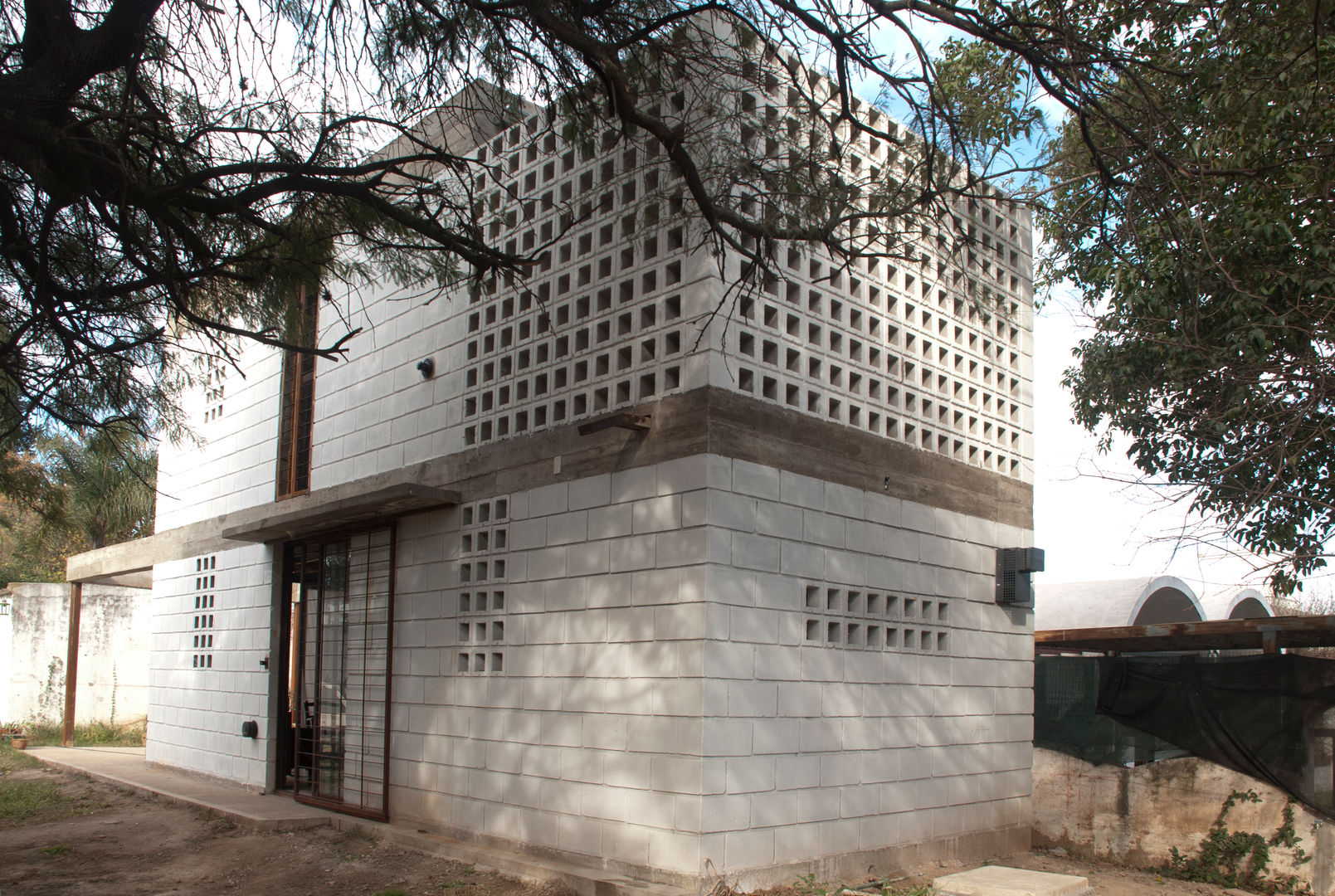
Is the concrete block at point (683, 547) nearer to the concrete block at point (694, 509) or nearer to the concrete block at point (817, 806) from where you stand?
the concrete block at point (694, 509)

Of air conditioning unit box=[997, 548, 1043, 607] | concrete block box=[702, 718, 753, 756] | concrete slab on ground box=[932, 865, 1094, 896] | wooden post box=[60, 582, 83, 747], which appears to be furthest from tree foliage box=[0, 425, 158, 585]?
air conditioning unit box=[997, 548, 1043, 607]

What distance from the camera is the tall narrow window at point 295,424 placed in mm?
10867

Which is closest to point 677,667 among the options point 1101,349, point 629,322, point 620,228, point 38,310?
point 629,322

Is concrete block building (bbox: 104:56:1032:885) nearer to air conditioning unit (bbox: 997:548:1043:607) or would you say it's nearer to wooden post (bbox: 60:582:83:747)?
air conditioning unit (bbox: 997:548:1043:607)

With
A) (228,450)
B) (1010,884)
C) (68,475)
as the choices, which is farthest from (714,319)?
(228,450)

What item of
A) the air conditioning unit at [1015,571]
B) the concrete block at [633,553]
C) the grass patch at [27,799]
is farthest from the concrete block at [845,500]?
the grass patch at [27,799]

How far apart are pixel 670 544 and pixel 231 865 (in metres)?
4.22

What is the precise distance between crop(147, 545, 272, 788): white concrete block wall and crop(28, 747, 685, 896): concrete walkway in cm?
27

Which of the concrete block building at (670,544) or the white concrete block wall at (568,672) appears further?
the concrete block building at (670,544)

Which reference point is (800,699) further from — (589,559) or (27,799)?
(27,799)

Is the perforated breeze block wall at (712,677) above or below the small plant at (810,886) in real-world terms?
above

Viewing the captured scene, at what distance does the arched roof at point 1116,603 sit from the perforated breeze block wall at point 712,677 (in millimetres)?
7193

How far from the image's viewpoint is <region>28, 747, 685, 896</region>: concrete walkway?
21.5ft

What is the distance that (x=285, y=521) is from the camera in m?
9.66
